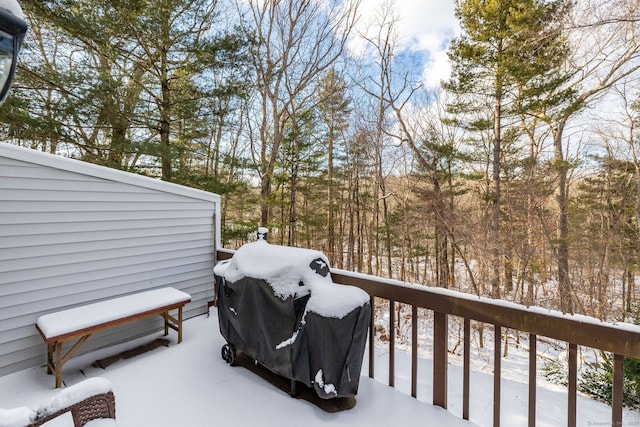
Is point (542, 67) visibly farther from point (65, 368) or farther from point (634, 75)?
point (65, 368)

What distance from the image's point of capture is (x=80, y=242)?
9.59 feet

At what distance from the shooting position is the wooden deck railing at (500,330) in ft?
5.03

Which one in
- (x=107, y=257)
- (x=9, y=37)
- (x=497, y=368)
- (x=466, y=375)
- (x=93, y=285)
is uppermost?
(x=9, y=37)

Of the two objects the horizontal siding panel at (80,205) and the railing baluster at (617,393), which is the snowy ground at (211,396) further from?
the horizontal siding panel at (80,205)

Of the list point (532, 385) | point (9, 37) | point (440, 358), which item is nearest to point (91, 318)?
point (9, 37)

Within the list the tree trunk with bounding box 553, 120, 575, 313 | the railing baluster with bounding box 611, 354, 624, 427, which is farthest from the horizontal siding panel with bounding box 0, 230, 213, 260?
the tree trunk with bounding box 553, 120, 575, 313

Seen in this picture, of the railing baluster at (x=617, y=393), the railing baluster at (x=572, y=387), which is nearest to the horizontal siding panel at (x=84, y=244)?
the railing baluster at (x=572, y=387)

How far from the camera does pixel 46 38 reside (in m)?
5.77

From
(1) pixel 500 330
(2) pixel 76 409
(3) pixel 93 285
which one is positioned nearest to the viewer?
(2) pixel 76 409

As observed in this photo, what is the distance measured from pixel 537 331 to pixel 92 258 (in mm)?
3926

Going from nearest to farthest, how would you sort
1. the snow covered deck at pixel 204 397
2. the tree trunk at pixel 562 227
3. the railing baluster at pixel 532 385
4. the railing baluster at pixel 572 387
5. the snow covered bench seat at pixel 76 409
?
the snow covered bench seat at pixel 76 409 → the railing baluster at pixel 572 387 → the railing baluster at pixel 532 385 → the snow covered deck at pixel 204 397 → the tree trunk at pixel 562 227

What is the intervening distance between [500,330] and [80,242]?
3.82 metres

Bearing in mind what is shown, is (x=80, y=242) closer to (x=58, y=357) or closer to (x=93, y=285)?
(x=93, y=285)

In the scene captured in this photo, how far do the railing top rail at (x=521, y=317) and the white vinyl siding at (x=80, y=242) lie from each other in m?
2.56
